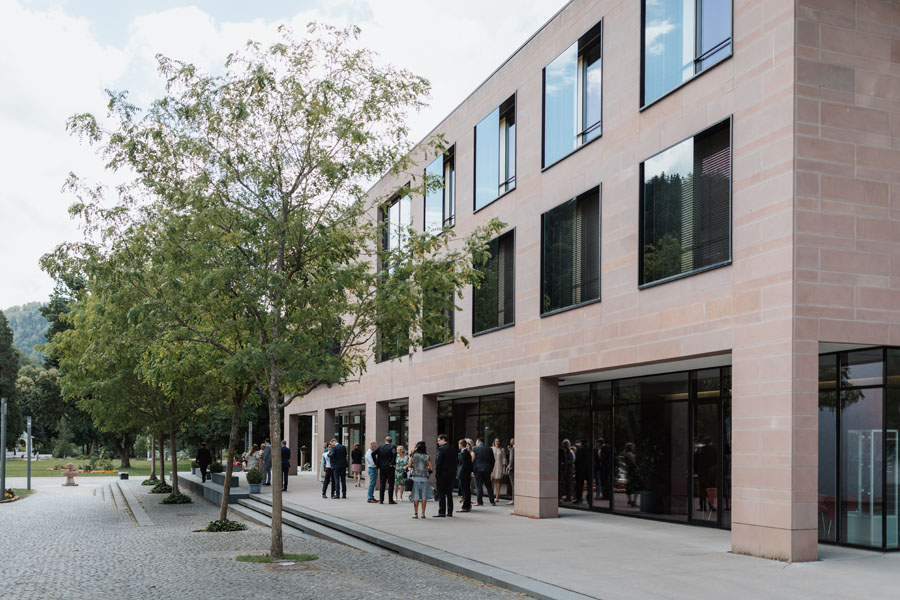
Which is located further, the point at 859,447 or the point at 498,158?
the point at 498,158

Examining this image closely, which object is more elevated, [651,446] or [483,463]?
[651,446]

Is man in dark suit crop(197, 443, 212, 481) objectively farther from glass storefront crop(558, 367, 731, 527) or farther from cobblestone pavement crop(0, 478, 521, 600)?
glass storefront crop(558, 367, 731, 527)

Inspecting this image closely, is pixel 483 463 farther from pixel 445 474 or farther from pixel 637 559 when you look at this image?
pixel 637 559

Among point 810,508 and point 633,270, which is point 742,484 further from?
point 633,270

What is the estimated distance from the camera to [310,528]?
18.0 meters

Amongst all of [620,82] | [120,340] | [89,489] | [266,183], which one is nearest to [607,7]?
[620,82]

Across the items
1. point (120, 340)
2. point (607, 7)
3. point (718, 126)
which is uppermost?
point (607, 7)

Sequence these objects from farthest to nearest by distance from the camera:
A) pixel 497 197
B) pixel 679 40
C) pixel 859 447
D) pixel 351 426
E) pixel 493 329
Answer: pixel 351 426
pixel 497 197
pixel 493 329
pixel 679 40
pixel 859 447

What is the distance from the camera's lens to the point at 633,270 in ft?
52.7

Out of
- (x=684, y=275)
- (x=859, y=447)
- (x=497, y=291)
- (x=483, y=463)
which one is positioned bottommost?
(x=483, y=463)

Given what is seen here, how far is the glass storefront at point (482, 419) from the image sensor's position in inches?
993

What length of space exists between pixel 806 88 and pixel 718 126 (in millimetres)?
1900

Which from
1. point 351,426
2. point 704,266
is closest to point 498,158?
point 704,266

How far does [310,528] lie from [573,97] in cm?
1069
